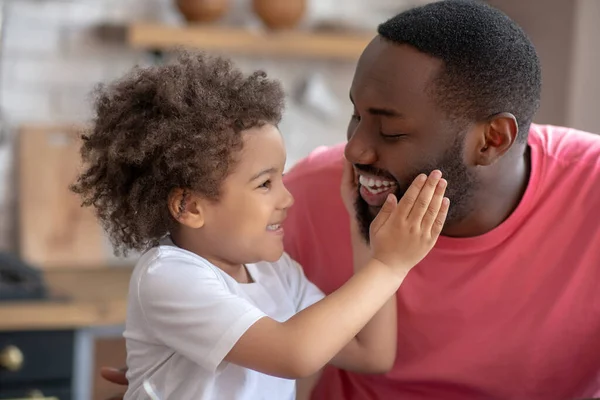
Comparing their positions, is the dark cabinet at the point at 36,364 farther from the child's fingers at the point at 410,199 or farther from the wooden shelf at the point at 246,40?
the child's fingers at the point at 410,199

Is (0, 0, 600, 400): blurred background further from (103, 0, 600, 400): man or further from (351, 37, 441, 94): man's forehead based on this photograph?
(351, 37, 441, 94): man's forehead

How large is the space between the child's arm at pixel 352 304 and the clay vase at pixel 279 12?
186 cm

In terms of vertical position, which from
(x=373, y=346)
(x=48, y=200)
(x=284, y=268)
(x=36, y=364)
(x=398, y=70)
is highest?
(x=398, y=70)

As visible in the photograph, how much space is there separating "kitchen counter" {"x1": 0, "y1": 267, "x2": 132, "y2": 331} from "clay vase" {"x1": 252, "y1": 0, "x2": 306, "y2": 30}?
3.19 feet

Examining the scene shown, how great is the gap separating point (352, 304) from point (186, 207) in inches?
11.2

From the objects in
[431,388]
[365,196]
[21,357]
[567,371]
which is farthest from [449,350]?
[21,357]

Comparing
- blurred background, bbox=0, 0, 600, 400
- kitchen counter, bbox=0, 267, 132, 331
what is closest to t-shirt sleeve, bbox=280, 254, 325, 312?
kitchen counter, bbox=0, 267, 132, 331

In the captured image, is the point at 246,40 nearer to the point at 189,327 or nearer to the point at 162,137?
the point at 162,137

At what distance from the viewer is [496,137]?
5.39ft

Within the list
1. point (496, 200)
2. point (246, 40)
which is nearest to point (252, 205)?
point (496, 200)

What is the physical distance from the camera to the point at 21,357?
2.61m

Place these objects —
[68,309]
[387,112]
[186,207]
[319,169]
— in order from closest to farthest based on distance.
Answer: [186,207] → [387,112] → [319,169] → [68,309]

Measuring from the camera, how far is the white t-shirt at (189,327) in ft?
4.28

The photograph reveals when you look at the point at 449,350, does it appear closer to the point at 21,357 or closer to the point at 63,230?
the point at 21,357
